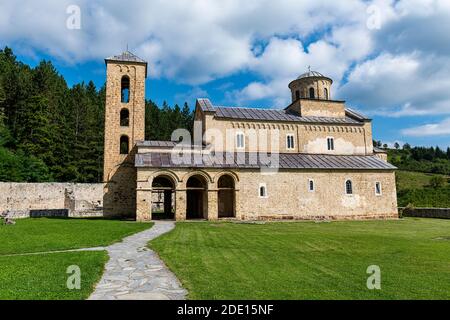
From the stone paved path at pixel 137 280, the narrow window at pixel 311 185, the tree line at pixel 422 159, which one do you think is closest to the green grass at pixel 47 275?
the stone paved path at pixel 137 280

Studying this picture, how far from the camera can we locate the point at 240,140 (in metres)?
25.8

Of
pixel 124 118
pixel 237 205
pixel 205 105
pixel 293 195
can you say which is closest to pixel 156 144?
pixel 124 118

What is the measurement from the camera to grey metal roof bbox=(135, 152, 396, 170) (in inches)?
843

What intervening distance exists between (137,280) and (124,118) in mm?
21567

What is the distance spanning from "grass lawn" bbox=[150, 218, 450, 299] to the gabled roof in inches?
642

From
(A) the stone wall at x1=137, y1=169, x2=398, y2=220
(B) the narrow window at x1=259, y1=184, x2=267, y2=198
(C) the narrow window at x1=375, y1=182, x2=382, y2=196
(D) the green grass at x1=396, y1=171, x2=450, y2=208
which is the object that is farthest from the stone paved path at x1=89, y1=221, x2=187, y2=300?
(D) the green grass at x1=396, y1=171, x2=450, y2=208

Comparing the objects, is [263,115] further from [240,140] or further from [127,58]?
[127,58]

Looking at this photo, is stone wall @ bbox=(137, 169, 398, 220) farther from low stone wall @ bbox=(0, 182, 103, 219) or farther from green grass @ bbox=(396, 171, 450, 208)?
green grass @ bbox=(396, 171, 450, 208)
